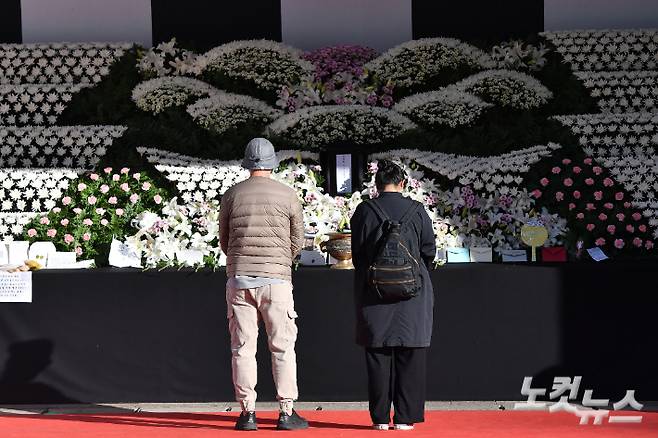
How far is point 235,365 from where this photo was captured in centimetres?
608

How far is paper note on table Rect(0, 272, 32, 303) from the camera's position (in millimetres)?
7129

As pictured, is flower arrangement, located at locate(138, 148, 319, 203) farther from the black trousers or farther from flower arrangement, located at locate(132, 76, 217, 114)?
the black trousers

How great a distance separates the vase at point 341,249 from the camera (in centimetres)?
706

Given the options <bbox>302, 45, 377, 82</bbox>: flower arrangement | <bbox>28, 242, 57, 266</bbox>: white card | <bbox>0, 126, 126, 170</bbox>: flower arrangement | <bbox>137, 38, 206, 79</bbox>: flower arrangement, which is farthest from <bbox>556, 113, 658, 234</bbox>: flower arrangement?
<bbox>28, 242, 57, 266</bbox>: white card

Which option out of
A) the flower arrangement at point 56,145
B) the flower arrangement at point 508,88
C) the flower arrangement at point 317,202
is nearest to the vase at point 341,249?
the flower arrangement at point 317,202

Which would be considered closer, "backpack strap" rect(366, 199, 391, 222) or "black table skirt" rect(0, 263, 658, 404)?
"backpack strap" rect(366, 199, 391, 222)

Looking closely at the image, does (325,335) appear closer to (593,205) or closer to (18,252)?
(18,252)

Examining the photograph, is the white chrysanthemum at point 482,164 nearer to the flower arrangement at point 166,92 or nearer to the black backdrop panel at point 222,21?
the flower arrangement at point 166,92

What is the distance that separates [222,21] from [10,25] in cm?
184

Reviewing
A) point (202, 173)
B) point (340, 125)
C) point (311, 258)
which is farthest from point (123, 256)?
point (340, 125)

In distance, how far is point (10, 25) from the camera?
10938 mm

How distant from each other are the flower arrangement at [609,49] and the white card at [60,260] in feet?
15.2

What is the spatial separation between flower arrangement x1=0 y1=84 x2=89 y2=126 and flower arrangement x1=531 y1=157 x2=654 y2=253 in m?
4.05

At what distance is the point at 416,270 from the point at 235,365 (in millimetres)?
988
